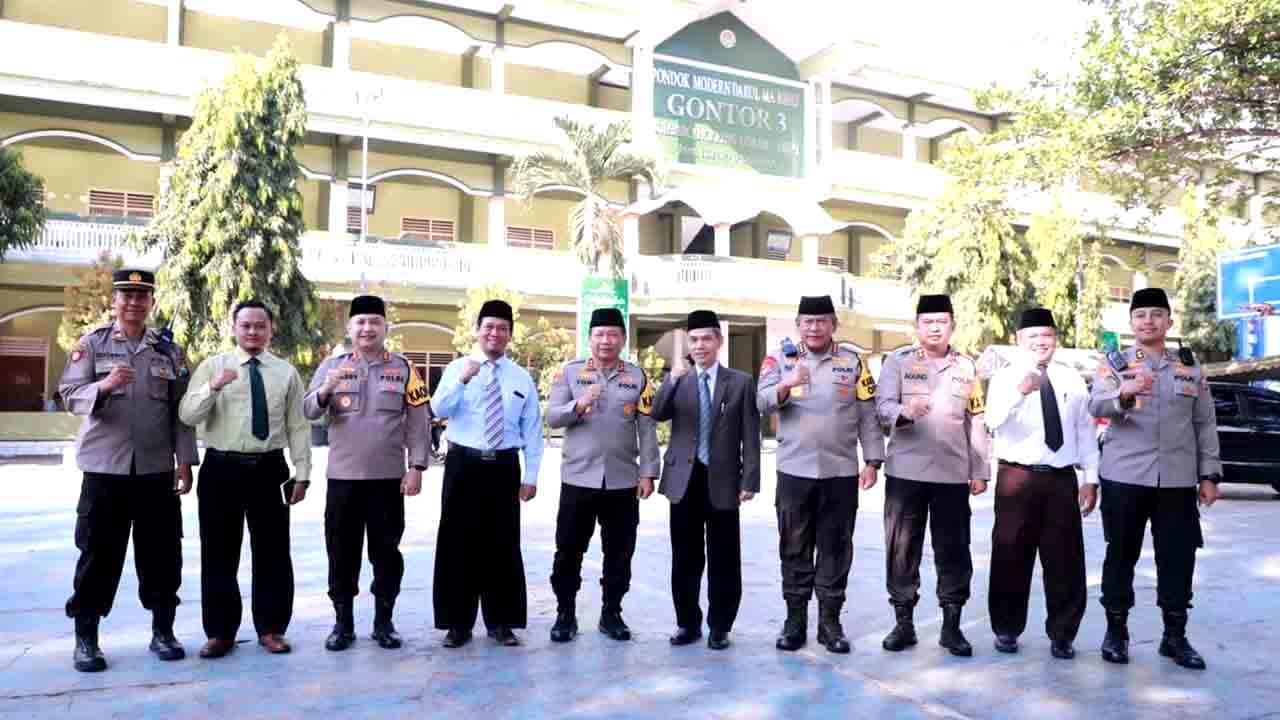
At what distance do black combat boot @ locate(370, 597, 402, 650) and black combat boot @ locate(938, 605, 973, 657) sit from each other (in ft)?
9.25

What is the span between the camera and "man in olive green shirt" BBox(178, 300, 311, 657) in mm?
5070

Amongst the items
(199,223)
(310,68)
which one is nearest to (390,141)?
(310,68)

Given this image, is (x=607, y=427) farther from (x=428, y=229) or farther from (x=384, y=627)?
(x=428, y=229)

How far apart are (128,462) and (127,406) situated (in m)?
0.27

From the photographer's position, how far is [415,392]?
18.0 ft

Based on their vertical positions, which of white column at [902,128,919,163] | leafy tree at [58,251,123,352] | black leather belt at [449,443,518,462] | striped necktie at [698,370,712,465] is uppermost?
white column at [902,128,919,163]

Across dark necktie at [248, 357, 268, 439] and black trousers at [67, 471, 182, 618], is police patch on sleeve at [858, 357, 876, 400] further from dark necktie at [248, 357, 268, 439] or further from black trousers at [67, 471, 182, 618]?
black trousers at [67, 471, 182, 618]

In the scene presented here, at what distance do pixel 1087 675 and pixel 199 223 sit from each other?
16937 mm

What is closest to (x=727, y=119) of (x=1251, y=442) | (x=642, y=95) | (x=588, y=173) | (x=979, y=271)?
(x=642, y=95)

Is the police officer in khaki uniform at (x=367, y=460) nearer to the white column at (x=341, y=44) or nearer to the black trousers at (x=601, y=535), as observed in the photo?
the black trousers at (x=601, y=535)

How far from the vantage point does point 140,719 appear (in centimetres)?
408

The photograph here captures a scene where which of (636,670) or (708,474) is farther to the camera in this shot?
(708,474)

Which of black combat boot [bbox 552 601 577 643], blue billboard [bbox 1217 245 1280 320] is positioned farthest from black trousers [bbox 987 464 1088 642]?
blue billboard [bbox 1217 245 1280 320]

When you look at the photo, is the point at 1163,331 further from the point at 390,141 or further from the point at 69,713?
the point at 390,141
